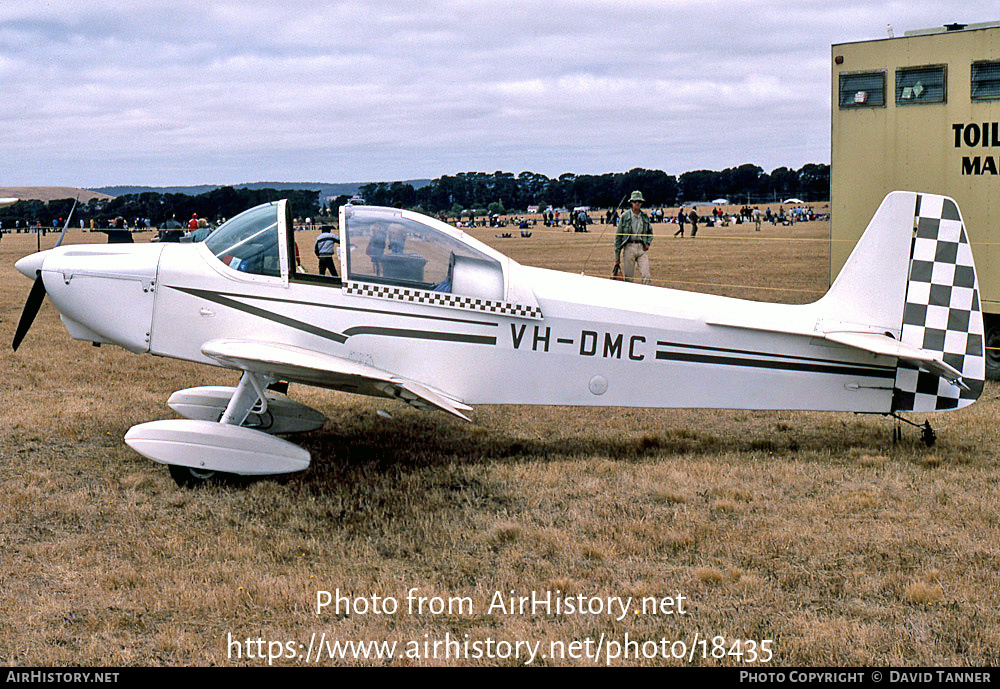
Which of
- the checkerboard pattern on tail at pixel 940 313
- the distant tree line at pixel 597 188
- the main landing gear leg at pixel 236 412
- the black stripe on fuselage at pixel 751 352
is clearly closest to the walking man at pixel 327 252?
the main landing gear leg at pixel 236 412

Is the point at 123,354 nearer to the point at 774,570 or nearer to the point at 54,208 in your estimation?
the point at 774,570

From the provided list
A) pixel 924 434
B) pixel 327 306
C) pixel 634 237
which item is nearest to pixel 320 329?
pixel 327 306

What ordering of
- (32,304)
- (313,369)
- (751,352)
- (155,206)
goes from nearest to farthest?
(313,369)
(751,352)
(32,304)
(155,206)

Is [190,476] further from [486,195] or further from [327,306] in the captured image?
[486,195]

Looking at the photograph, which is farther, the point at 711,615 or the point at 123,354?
the point at 123,354

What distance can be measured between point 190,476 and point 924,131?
825cm

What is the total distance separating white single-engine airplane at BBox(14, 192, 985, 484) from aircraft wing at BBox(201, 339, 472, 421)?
0.30ft

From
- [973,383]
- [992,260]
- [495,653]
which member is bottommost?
[495,653]

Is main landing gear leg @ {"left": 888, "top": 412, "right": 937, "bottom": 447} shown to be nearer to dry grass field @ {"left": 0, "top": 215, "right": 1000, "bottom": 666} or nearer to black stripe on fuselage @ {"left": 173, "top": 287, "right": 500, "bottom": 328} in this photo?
dry grass field @ {"left": 0, "top": 215, "right": 1000, "bottom": 666}

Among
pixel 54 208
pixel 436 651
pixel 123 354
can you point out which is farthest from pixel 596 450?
pixel 54 208

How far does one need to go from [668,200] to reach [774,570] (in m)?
79.0

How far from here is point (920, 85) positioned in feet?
32.0

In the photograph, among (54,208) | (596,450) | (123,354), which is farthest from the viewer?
(54,208)

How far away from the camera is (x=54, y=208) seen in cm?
4438
